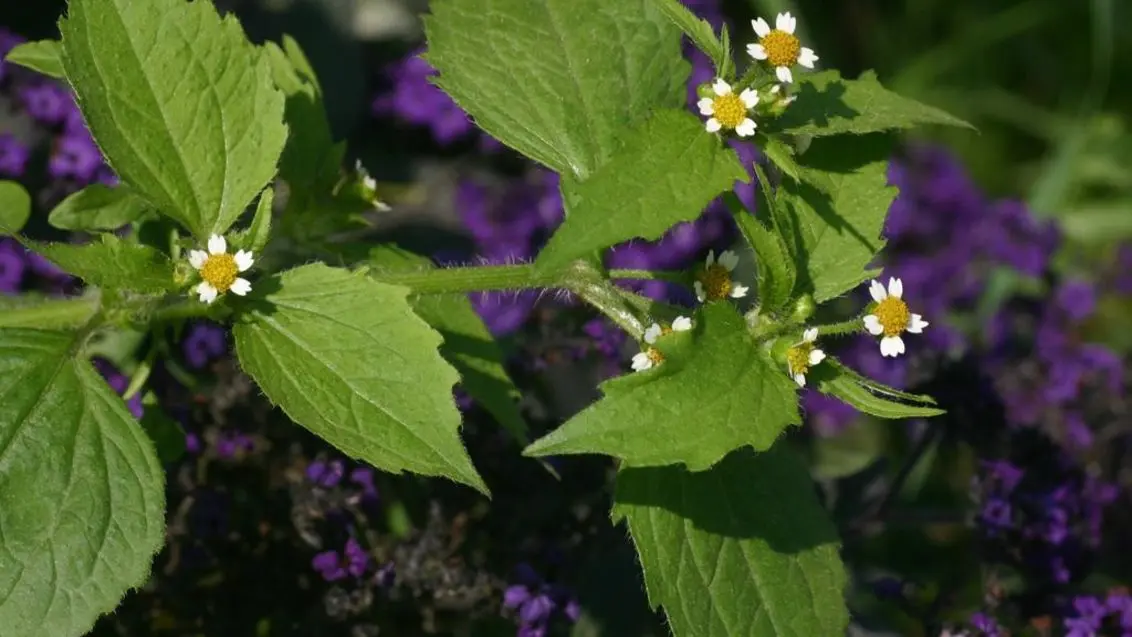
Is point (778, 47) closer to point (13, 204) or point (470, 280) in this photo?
point (470, 280)

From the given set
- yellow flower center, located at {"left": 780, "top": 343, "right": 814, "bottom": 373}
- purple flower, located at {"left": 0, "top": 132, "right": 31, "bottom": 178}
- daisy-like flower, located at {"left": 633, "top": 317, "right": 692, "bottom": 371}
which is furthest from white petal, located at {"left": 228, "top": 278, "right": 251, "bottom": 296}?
purple flower, located at {"left": 0, "top": 132, "right": 31, "bottom": 178}

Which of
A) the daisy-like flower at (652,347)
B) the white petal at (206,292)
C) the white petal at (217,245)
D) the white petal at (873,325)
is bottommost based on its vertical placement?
the daisy-like flower at (652,347)

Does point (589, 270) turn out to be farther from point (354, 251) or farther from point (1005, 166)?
point (1005, 166)

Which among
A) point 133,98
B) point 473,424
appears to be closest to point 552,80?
point 133,98

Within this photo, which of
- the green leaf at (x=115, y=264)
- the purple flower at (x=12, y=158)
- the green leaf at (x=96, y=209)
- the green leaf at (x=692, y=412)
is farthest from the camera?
the purple flower at (x=12, y=158)

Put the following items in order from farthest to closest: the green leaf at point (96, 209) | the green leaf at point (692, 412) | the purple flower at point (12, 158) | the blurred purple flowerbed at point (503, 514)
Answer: the purple flower at point (12, 158)
the blurred purple flowerbed at point (503, 514)
the green leaf at point (96, 209)
the green leaf at point (692, 412)

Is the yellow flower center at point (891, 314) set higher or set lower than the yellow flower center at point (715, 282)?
lower

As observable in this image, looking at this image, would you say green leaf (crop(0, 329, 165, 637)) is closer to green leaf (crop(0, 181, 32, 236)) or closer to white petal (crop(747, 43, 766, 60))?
green leaf (crop(0, 181, 32, 236))

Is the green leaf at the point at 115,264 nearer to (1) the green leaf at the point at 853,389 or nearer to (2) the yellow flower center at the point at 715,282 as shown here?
(2) the yellow flower center at the point at 715,282

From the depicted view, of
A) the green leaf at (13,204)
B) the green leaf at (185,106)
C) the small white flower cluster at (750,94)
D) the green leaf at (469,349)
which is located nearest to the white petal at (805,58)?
the small white flower cluster at (750,94)
